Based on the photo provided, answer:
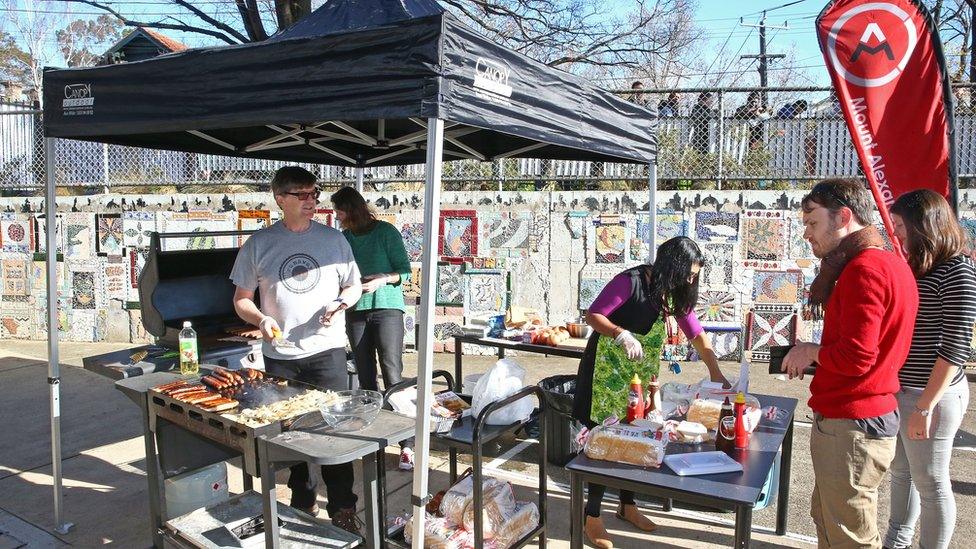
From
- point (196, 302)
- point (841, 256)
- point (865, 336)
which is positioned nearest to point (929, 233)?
point (841, 256)

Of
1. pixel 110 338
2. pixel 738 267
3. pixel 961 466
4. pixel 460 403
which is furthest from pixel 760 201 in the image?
pixel 110 338

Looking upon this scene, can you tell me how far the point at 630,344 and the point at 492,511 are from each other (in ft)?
3.56

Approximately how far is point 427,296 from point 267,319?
116 centimetres

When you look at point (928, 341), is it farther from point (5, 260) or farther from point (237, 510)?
point (5, 260)

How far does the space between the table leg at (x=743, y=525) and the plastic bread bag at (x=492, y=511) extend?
114 cm

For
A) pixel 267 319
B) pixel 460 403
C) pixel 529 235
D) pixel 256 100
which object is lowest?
pixel 460 403

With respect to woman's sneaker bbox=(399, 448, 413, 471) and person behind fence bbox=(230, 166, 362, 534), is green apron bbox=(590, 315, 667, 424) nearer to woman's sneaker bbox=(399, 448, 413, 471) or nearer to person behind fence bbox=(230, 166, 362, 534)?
person behind fence bbox=(230, 166, 362, 534)

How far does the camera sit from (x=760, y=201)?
7.48 metres

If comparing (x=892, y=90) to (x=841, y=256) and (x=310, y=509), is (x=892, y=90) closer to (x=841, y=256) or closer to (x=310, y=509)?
(x=841, y=256)

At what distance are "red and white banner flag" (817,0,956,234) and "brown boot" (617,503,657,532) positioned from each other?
2.53m

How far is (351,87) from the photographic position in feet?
8.75

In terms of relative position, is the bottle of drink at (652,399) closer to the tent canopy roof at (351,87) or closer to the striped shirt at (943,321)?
the striped shirt at (943,321)

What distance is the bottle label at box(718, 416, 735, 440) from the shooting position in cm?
284

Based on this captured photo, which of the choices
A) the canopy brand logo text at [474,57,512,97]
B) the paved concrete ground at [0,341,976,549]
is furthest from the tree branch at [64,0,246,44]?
the canopy brand logo text at [474,57,512,97]
